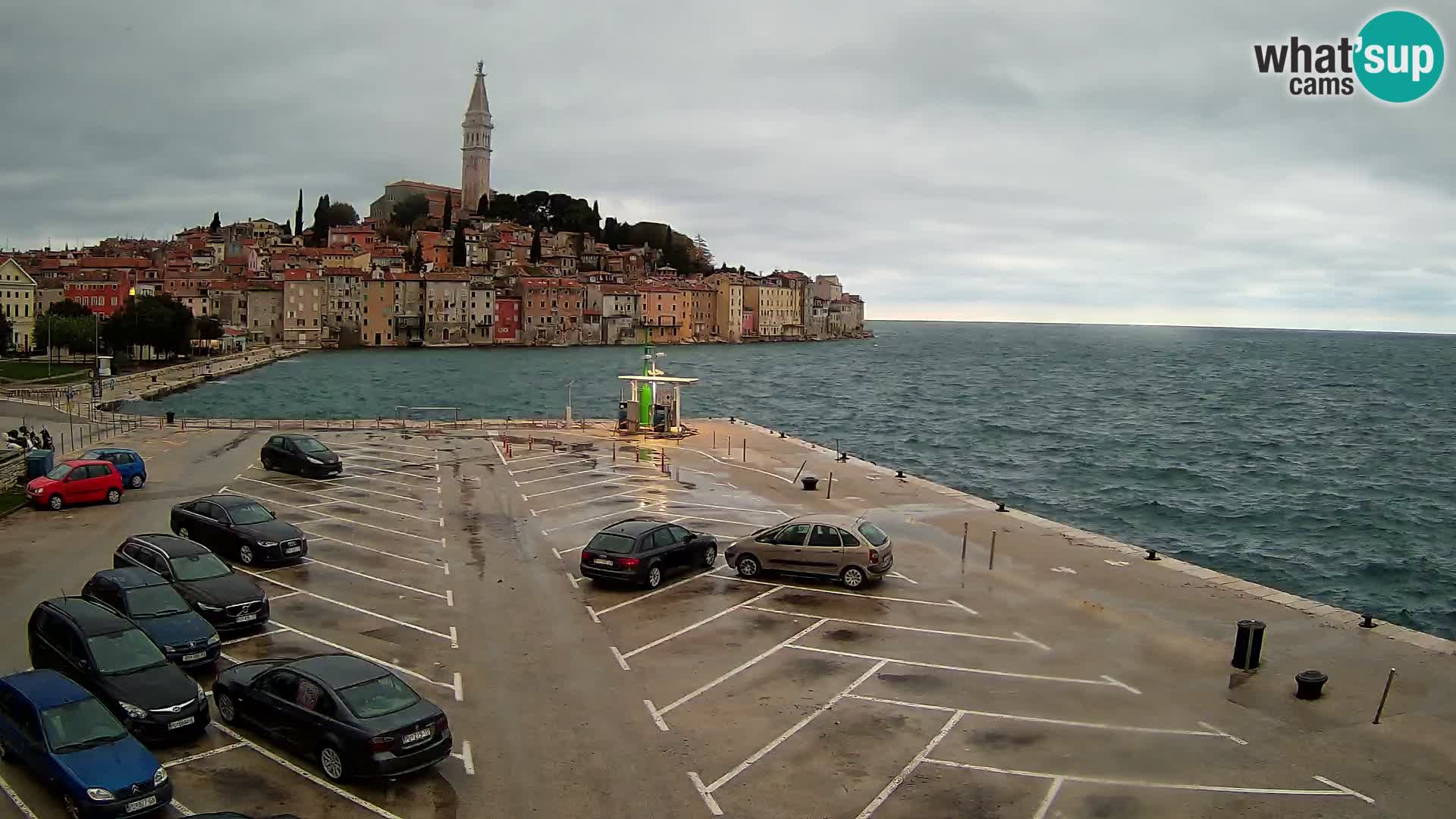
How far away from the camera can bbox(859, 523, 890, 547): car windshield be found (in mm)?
19188

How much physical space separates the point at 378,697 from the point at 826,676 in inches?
243

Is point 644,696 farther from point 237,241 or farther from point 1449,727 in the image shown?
point 237,241

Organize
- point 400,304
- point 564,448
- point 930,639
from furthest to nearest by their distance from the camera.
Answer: point 400,304
point 564,448
point 930,639

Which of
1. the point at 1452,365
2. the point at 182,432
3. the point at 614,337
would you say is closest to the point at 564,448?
the point at 182,432

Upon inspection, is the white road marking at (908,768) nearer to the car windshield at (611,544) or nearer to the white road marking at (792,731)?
the white road marking at (792,731)

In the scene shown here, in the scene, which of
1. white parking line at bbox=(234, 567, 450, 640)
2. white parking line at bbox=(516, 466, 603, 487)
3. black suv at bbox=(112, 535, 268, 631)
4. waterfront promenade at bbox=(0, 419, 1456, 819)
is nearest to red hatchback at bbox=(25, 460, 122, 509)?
waterfront promenade at bbox=(0, 419, 1456, 819)

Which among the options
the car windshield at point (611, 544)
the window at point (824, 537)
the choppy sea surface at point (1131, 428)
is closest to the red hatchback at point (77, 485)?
the car windshield at point (611, 544)

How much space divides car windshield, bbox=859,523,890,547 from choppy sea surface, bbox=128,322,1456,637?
17.0 m

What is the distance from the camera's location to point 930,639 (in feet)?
52.8

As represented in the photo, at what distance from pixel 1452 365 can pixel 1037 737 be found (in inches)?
7459

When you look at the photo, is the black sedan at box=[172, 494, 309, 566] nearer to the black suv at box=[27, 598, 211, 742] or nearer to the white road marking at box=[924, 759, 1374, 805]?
the black suv at box=[27, 598, 211, 742]

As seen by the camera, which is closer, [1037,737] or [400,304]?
[1037,737]

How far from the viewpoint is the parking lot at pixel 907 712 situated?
11.0 meters

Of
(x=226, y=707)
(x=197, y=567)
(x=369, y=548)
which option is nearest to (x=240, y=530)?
(x=369, y=548)
